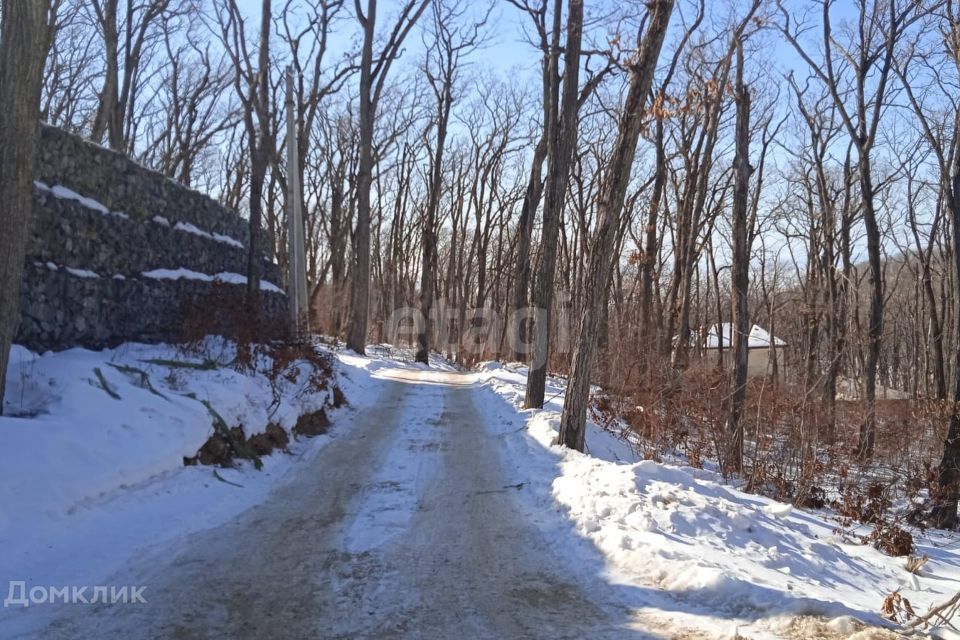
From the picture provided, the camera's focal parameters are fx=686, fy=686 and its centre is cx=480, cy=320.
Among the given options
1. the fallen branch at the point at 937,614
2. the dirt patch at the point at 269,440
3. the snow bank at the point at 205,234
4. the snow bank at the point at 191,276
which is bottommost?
the fallen branch at the point at 937,614

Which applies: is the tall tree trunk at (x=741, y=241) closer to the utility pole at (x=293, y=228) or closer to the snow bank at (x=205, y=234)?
the snow bank at (x=205, y=234)

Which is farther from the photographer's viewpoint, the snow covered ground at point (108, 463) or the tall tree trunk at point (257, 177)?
the tall tree trunk at point (257, 177)

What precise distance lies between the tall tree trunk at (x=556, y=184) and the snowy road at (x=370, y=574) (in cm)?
542

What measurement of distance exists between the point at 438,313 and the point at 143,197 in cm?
3320

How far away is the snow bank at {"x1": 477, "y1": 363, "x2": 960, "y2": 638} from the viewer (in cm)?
429

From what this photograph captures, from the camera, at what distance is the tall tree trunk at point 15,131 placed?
237 inches

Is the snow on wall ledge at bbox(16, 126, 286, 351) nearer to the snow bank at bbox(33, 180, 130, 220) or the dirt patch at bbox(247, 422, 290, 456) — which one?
the snow bank at bbox(33, 180, 130, 220)

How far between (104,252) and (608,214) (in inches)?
296

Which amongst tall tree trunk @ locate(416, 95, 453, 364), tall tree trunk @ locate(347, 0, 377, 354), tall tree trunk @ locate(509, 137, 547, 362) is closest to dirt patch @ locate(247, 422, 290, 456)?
tall tree trunk @ locate(509, 137, 547, 362)

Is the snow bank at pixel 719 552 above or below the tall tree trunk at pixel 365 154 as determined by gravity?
below

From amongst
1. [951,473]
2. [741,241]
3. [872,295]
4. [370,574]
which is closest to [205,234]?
[741,241]

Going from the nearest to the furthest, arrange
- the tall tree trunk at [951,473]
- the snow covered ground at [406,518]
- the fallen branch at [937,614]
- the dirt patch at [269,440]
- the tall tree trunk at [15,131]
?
the fallen branch at [937,614]
the snow covered ground at [406,518]
the tall tree trunk at [15,131]
the tall tree trunk at [951,473]
the dirt patch at [269,440]

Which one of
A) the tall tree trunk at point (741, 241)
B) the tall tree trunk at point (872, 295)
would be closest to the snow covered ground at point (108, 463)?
the tall tree trunk at point (741, 241)

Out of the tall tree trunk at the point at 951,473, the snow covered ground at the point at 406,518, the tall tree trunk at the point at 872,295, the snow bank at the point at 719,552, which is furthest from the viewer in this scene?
the tall tree trunk at the point at 872,295
